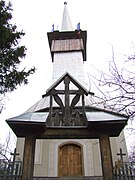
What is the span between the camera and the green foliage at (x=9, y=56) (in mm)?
7902

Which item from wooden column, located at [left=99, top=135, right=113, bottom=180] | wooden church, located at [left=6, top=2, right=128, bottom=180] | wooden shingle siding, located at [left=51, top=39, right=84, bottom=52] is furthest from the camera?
wooden shingle siding, located at [left=51, top=39, right=84, bottom=52]

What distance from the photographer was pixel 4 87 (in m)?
7.93

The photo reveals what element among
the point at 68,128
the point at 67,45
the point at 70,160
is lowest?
the point at 68,128

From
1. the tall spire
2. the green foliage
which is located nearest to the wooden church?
the tall spire

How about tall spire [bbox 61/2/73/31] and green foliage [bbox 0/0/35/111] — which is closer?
green foliage [bbox 0/0/35/111]

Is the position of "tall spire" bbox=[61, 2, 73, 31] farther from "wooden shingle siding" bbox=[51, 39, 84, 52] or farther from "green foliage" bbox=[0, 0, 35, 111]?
"green foliage" bbox=[0, 0, 35, 111]

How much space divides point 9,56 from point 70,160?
284 inches

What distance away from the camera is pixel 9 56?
8.09 meters

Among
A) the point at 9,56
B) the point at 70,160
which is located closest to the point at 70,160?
the point at 70,160

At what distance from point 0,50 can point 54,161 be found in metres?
7.13

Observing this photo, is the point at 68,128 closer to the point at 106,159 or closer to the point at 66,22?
the point at 106,159

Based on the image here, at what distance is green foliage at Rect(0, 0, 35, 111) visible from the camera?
7.90m

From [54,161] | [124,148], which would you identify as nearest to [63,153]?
[54,161]

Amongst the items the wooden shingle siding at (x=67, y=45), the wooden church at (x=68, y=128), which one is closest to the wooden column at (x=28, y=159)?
the wooden church at (x=68, y=128)
